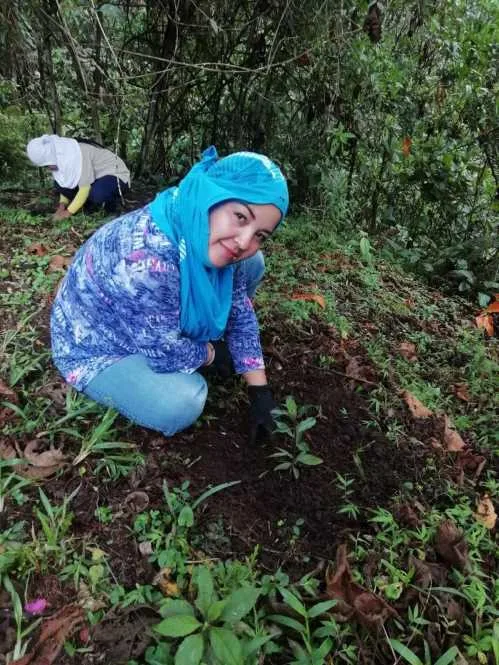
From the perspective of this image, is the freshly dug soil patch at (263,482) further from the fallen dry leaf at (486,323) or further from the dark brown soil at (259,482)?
the fallen dry leaf at (486,323)

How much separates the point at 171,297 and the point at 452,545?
123 cm

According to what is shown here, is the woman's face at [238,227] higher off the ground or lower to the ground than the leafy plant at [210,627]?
higher

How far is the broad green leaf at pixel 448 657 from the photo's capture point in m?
1.36

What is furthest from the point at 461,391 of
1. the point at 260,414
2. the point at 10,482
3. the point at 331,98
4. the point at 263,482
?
the point at 331,98

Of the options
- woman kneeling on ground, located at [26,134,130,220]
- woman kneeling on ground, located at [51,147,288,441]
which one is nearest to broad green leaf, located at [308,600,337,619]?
woman kneeling on ground, located at [51,147,288,441]

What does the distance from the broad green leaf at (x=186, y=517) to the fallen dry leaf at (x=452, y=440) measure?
113cm

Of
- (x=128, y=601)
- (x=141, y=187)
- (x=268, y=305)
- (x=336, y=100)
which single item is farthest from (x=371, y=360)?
(x=141, y=187)

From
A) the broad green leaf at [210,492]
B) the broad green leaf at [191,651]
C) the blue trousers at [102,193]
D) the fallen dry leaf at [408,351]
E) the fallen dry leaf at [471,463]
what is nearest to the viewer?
the broad green leaf at [191,651]

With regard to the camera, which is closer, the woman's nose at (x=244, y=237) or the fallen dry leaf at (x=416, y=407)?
the woman's nose at (x=244, y=237)

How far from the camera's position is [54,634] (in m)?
1.29

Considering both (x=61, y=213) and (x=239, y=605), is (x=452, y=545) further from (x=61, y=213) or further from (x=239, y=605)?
(x=61, y=213)

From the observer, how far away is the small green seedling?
1.86 metres

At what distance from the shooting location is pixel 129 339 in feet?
6.24

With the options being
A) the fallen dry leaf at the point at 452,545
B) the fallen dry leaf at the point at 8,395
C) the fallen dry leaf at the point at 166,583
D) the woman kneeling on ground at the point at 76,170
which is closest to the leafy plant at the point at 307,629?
the fallen dry leaf at the point at 166,583
